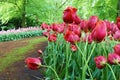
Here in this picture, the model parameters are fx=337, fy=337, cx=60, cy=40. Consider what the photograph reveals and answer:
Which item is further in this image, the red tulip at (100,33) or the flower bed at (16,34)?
the flower bed at (16,34)

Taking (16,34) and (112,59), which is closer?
(112,59)

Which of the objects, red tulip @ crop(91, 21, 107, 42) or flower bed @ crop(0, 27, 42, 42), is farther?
flower bed @ crop(0, 27, 42, 42)

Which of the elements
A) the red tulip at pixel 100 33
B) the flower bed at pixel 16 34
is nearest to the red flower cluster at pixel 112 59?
the red tulip at pixel 100 33

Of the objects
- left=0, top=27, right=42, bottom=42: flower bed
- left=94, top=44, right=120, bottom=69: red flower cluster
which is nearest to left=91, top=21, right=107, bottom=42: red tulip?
left=94, top=44, right=120, bottom=69: red flower cluster

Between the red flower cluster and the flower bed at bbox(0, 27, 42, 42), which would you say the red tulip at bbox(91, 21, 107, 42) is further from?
the flower bed at bbox(0, 27, 42, 42)

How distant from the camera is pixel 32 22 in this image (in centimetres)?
3216

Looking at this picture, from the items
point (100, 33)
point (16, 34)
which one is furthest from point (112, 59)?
point (16, 34)

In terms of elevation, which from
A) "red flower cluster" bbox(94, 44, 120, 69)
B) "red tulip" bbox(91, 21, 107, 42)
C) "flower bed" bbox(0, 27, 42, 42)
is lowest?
"flower bed" bbox(0, 27, 42, 42)

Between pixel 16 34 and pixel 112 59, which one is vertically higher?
pixel 112 59

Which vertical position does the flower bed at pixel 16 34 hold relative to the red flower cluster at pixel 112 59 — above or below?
below

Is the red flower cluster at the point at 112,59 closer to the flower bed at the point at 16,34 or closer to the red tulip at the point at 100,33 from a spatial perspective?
the red tulip at the point at 100,33

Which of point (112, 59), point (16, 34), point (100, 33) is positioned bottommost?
point (16, 34)

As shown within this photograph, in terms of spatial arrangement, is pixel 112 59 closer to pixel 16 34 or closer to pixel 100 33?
pixel 100 33

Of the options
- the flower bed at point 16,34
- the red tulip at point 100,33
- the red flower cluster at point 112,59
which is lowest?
the flower bed at point 16,34
